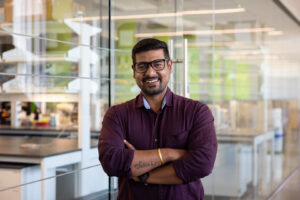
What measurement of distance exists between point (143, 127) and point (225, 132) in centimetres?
278

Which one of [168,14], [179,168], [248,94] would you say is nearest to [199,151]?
[179,168]

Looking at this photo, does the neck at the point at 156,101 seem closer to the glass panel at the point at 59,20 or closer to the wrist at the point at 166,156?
the wrist at the point at 166,156

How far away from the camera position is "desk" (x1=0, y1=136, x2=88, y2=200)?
2197 millimetres

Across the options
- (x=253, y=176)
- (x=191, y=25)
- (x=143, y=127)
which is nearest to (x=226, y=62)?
(x=191, y=25)

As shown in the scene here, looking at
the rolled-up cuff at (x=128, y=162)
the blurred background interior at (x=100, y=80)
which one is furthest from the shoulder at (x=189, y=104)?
the blurred background interior at (x=100, y=80)

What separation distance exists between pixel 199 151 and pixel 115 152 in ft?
1.25

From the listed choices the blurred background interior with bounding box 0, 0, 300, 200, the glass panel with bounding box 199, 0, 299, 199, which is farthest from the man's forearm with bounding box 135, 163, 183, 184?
the glass panel with bounding box 199, 0, 299, 199

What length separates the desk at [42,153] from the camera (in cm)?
220

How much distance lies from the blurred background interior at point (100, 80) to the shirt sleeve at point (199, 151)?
32.0 inches

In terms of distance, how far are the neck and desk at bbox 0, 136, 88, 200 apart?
675 millimetres

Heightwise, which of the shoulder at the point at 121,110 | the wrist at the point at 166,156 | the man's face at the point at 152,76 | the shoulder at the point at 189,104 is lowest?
the wrist at the point at 166,156

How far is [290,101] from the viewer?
8383 millimetres

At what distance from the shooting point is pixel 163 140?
2135 millimetres

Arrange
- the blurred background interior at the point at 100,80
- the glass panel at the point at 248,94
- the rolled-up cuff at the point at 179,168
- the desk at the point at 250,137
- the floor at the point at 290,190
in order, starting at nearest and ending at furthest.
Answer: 1. the rolled-up cuff at the point at 179,168
2. the blurred background interior at the point at 100,80
3. the glass panel at the point at 248,94
4. the desk at the point at 250,137
5. the floor at the point at 290,190
